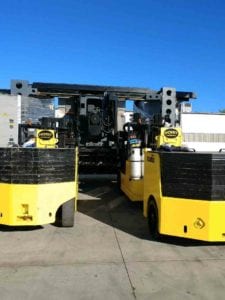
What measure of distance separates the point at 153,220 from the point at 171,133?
3518 millimetres

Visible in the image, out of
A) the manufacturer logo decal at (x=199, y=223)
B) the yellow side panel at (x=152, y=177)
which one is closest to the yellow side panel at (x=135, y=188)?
the yellow side panel at (x=152, y=177)

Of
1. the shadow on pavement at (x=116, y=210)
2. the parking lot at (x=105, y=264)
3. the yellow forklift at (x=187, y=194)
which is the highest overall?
the yellow forklift at (x=187, y=194)

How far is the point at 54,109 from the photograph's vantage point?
41.7 feet

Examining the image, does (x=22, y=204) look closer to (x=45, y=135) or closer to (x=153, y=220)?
(x=153, y=220)

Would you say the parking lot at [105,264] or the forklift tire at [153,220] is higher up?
the forklift tire at [153,220]

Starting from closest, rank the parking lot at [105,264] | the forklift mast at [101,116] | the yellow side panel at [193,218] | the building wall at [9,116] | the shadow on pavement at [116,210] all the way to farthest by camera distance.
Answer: the parking lot at [105,264]
the yellow side panel at [193,218]
the shadow on pavement at [116,210]
the forklift mast at [101,116]
the building wall at [9,116]

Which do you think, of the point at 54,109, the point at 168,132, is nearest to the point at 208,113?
the point at 54,109

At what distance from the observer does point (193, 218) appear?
5523 mm

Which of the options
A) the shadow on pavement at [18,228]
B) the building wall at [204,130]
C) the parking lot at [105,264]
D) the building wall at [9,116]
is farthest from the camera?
the building wall at [204,130]

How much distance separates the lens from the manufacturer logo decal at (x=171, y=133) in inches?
364

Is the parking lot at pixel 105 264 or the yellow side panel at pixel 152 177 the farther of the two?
the yellow side panel at pixel 152 177

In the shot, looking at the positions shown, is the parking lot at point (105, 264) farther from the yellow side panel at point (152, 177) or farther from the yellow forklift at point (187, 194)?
the yellow side panel at point (152, 177)

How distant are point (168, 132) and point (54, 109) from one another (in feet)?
15.9

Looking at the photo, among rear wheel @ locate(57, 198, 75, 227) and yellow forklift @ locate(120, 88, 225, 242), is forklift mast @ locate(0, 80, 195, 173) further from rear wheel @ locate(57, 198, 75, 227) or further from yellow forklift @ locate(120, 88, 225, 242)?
yellow forklift @ locate(120, 88, 225, 242)
